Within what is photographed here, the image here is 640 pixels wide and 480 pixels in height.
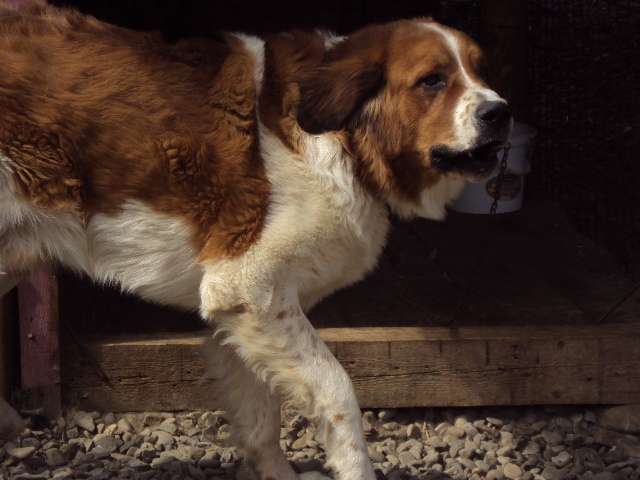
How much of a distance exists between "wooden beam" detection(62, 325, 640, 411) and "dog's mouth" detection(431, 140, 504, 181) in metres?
1.17

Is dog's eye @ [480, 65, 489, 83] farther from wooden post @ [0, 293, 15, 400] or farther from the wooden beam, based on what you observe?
wooden post @ [0, 293, 15, 400]

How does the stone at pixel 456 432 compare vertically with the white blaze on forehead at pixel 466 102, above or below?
below

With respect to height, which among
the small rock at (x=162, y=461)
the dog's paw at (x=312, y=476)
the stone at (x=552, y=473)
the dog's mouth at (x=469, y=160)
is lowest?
the stone at (x=552, y=473)

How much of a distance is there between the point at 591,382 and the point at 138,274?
6.72 feet

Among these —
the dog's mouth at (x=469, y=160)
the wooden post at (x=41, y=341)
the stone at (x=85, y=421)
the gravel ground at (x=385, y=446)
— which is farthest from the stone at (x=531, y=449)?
the wooden post at (x=41, y=341)

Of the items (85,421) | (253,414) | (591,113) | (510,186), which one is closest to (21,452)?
(85,421)

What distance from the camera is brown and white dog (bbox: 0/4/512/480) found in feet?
8.85

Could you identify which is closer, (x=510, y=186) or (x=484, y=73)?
(x=484, y=73)

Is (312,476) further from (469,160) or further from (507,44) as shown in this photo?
(507,44)

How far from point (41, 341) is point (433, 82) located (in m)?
2.04

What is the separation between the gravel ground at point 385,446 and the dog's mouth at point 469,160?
1264 mm

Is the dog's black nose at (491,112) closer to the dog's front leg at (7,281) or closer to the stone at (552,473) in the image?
the stone at (552,473)

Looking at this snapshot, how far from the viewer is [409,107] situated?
278 cm

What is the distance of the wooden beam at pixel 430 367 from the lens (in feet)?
12.4
